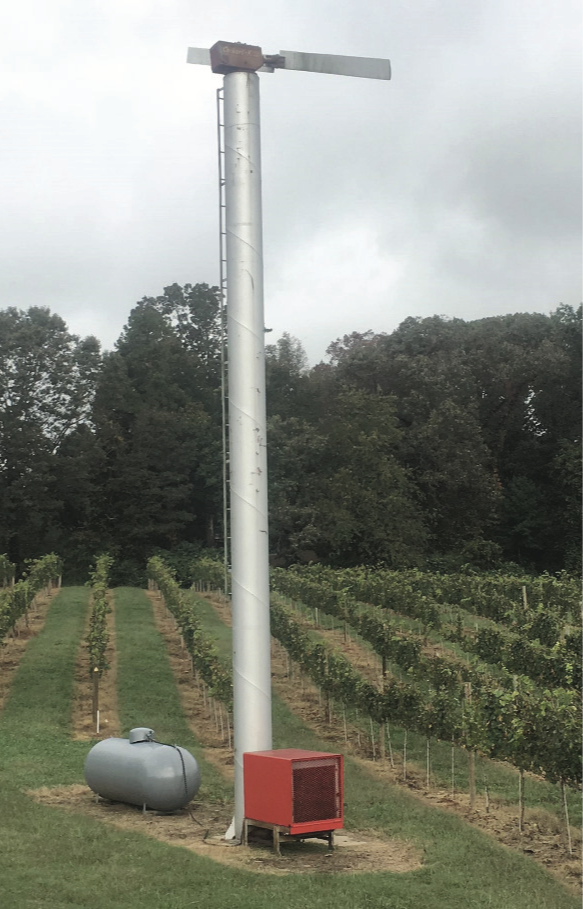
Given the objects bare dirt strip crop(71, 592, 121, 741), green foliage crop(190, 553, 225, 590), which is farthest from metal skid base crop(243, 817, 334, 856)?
green foliage crop(190, 553, 225, 590)

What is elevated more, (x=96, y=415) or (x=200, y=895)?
(x=96, y=415)

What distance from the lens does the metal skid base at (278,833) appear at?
14.4 m

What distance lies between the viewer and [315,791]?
47.4ft

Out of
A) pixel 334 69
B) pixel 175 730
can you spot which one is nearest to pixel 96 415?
pixel 175 730

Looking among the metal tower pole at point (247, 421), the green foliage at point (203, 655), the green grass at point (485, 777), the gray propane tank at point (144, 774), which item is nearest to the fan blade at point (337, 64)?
the metal tower pole at point (247, 421)

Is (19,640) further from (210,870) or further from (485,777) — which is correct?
(210,870)

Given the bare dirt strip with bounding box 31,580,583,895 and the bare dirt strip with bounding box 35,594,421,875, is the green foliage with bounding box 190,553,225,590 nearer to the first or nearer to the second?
the bare dirt strip with bounding box 31,580,583,895

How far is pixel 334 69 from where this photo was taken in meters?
17.0

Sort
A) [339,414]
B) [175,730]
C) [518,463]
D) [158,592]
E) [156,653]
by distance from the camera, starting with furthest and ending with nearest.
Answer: [518,463], [339,414], [158,592], [156,653], [175,730]

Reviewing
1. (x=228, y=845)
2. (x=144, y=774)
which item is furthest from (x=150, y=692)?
(x=228, y=845)

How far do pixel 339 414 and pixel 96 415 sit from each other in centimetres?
1658

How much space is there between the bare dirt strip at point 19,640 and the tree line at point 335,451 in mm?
17910

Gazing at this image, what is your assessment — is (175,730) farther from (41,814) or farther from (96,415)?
(96,415)

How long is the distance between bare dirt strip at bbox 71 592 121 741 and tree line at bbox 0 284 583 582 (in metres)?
29.8
